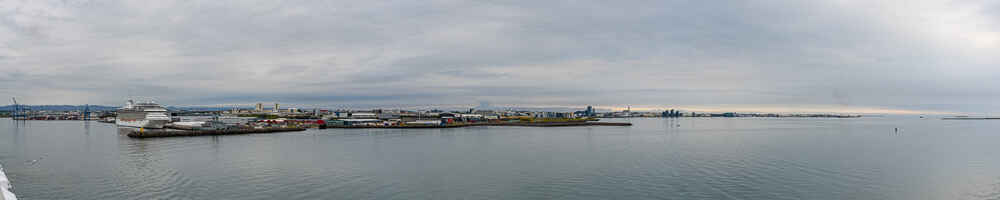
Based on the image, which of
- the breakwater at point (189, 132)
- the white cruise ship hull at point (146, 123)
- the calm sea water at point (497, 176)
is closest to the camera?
the calm sea water at point (497, 176)

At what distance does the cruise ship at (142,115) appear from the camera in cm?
3729

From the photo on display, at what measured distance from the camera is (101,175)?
13039 mm

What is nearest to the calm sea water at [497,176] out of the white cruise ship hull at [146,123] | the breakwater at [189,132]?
the breakwater at [189,132]

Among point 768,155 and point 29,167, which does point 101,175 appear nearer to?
point 29,167

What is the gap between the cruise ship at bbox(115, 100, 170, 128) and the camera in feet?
122

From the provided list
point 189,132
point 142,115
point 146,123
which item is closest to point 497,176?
point 189,132

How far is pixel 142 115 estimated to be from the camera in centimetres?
3916

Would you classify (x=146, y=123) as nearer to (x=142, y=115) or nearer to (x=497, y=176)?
(x=142, y=115)

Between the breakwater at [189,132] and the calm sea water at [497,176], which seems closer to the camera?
the calm sea water at [497,176]

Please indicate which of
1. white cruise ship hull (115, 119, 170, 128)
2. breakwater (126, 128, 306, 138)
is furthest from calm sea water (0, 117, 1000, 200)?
white cruise ship hull (115, 119, 170, 128)

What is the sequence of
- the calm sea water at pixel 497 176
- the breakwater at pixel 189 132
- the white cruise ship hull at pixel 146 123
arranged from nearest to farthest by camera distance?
the calm sea water at pixel 497 176, the breakwater at pixel 189 132, the white cruise ship hull at pixel 146 123

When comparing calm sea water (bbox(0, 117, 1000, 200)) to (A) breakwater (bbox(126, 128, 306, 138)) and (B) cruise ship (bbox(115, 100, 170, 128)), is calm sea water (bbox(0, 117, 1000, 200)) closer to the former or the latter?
(A) breakwater (bbox(126, 128, 306, 138))

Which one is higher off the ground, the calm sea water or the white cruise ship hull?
the white cruise ship hull

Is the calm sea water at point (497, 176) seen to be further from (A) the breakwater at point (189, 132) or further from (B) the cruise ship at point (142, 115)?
(B) the cruise ship at point (142, 115)
